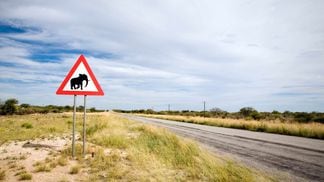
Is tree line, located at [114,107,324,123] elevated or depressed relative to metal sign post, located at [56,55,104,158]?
depressed

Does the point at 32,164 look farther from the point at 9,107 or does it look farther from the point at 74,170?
the point at 9,107

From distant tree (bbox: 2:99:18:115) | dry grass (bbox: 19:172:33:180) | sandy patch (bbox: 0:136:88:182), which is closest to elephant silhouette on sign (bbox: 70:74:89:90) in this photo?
sandy patch (bbox: 0:136:88:182)

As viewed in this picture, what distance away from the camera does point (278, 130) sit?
1794cm

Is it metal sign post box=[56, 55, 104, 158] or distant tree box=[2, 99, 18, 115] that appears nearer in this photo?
metal sign post box=[56, 55, 104, 158]

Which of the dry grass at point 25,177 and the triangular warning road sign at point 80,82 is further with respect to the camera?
the triangular warning road sign at point 80,82

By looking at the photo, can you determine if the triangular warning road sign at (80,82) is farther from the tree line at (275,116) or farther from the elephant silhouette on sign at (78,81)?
the tree line at (275,116)

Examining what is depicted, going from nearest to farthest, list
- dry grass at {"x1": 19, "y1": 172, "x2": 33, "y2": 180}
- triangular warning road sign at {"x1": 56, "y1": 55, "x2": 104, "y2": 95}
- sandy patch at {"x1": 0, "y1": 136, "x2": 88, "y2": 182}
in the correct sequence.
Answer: dry grass at {"x1": 19, "y1": 172, "x2": 33, "y2": 180} < sandy patch at {"x1": 0, "y1": 136, "x2": 88, "y2": 182} < triangular warning road sign at {"x1": 56, "y1": 55, "x2": 104, "y2": 95}

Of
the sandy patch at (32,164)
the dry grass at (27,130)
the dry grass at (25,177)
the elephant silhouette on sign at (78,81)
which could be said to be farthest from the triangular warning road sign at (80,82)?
the dry grass at (27,130)

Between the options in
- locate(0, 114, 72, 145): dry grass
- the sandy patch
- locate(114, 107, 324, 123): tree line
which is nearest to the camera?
the sandy patch

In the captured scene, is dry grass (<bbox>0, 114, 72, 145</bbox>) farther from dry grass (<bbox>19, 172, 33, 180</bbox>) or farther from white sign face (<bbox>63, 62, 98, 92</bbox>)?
dry grass (<bbox>19, 172, 33, 180</bbox>)

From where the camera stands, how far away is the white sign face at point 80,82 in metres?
6.41

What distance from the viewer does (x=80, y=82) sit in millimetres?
6473

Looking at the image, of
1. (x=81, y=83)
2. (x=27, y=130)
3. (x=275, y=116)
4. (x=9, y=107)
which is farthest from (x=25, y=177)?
(x=9, y=107)

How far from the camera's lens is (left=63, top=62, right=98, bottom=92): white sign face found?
6406 mm
